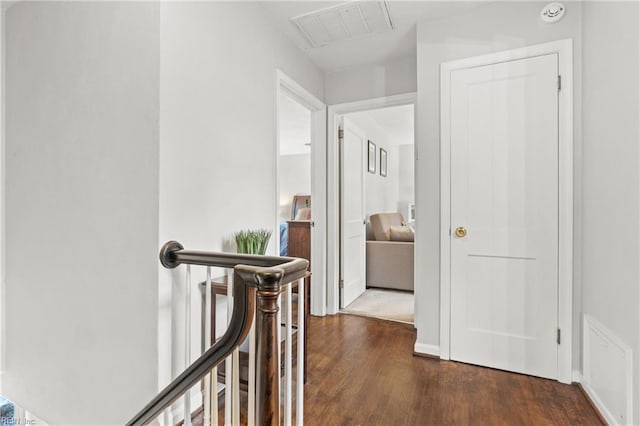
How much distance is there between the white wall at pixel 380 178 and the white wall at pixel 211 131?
199 centimetres

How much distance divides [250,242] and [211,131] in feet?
2.20

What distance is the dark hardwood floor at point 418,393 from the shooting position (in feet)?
5.57

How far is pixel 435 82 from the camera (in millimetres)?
2404

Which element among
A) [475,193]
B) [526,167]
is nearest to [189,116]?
[475,193]

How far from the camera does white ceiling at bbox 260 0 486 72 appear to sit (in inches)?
88.8

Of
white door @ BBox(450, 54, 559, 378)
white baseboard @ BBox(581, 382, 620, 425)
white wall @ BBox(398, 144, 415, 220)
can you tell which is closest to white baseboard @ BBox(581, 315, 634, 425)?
white baseboard @ BBox(581, 382, 620, 425)

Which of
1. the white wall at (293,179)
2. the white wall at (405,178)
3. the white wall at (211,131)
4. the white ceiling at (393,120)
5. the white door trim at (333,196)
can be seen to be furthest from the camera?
the white wall at (293,179)

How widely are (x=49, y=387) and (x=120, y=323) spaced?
0.94 meters

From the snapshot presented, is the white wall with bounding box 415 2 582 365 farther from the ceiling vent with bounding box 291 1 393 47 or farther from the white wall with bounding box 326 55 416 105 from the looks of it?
the white wall with bounding box 326 55 416 105

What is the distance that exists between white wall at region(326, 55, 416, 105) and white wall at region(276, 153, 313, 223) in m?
4.23

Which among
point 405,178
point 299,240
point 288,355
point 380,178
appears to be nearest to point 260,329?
point 288,355

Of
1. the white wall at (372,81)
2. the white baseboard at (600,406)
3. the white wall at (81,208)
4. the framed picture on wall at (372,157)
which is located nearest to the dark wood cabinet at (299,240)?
the framed picture on wall at (372,157)

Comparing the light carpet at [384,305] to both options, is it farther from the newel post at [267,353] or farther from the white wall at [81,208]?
the newel post at [267,353]

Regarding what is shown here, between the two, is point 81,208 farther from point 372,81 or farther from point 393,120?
point 393,120
